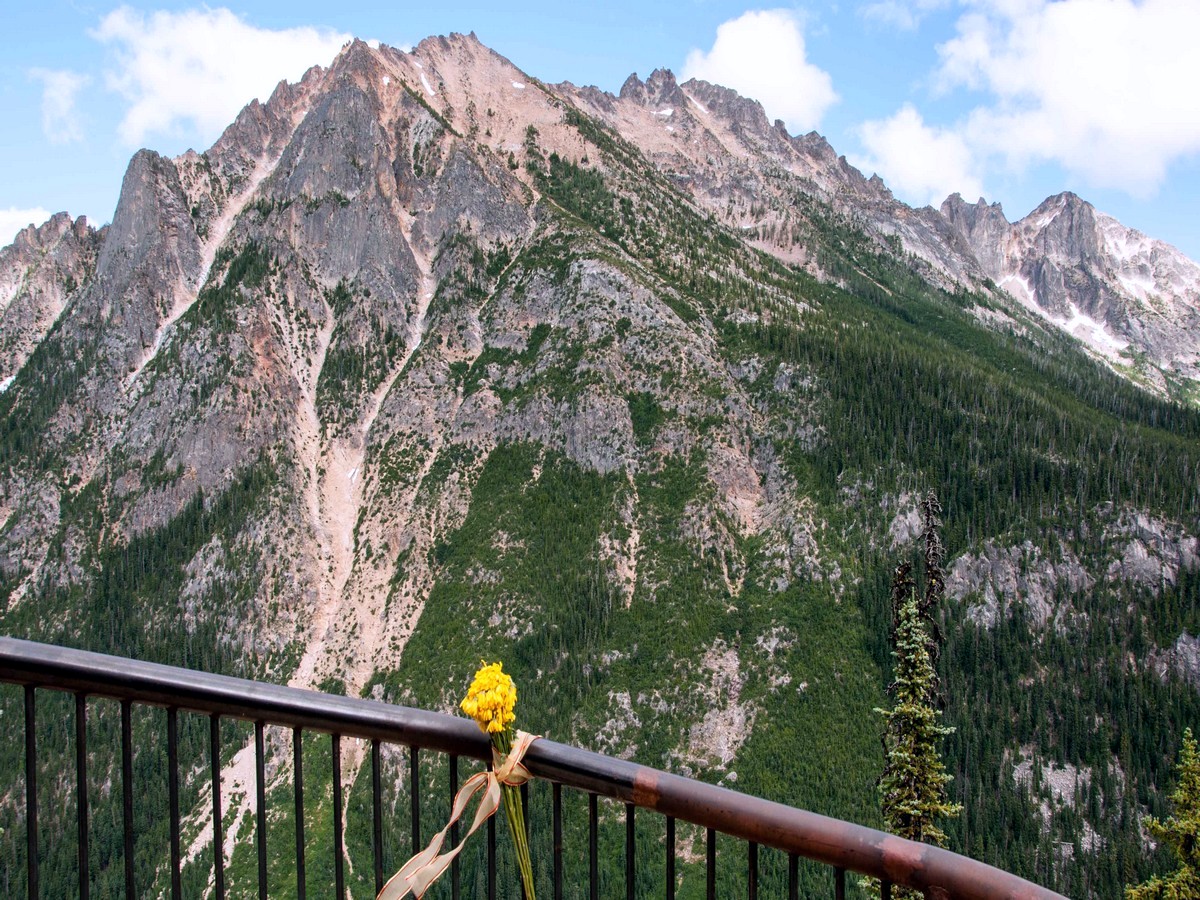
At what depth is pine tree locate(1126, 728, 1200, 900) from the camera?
23750mm

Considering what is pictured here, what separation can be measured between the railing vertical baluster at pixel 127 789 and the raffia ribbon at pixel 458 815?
1.56 metres

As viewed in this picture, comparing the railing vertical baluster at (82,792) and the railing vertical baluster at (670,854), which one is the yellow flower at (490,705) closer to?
the railing vertical baluster at (670,854)

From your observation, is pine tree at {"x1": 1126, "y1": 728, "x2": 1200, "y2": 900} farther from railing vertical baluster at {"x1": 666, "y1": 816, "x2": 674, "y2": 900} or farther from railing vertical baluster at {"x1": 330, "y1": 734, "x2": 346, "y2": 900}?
railing vertical baluster at {"x1": 330, "y1": 734, "x2": 346, "y2": 900}

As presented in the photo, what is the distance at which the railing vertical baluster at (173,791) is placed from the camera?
4714 mm

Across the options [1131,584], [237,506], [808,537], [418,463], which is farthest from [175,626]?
[1131,584]

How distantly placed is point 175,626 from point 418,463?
137 feet

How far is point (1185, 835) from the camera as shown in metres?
24.1

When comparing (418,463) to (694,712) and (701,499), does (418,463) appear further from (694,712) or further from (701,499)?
(694,712)

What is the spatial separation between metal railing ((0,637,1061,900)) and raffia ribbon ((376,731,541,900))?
0.26ft

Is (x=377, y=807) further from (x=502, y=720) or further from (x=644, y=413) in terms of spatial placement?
(x=644, y=413)

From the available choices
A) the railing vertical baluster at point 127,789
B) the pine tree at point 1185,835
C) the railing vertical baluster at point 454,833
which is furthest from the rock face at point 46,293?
the railing vertical baluster at point 454,833

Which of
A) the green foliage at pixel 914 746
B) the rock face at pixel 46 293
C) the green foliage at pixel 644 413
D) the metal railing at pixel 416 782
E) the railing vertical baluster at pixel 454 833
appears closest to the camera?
the metal railing at pixel 416 782

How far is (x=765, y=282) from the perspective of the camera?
544 ft

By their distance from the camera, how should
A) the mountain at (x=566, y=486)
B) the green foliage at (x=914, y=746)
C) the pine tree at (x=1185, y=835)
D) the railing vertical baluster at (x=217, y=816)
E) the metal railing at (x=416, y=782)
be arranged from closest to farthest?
the metal railing at (x=416, y=782), the railing vertical baluster at (x=217, y=816), the green foliage at (x=914, y=746), the pine tree at (x=1185, y=835), the mountain at (x=566, y=486)
